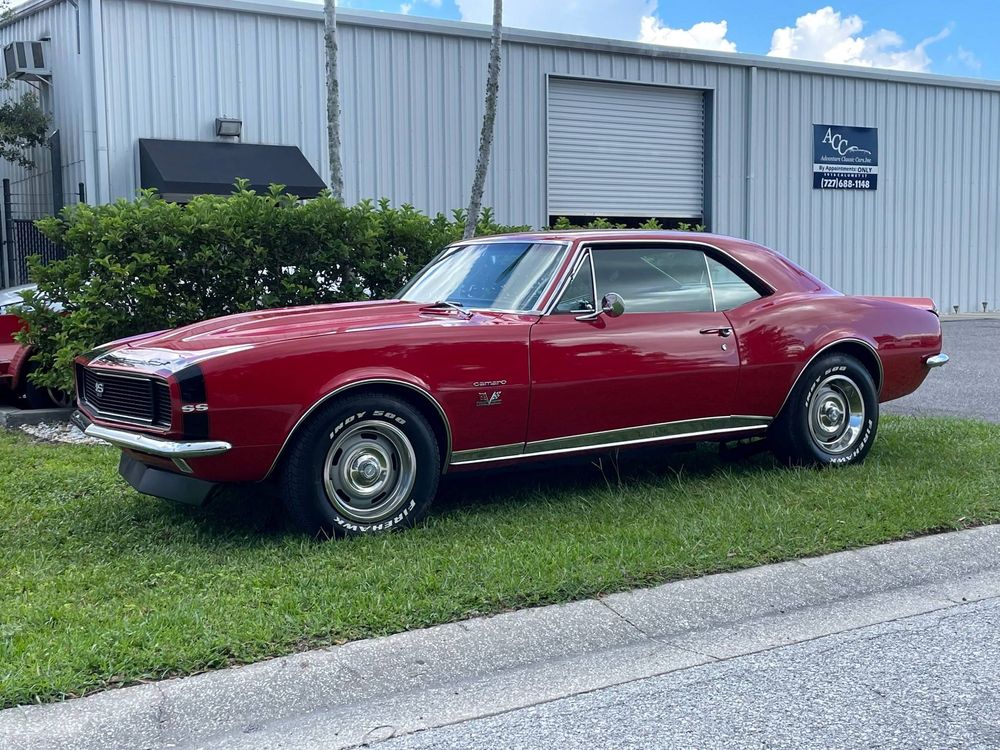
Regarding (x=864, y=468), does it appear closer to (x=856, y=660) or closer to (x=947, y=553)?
(x=947, y=553)

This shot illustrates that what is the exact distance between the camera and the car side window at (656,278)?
6250 millimetres

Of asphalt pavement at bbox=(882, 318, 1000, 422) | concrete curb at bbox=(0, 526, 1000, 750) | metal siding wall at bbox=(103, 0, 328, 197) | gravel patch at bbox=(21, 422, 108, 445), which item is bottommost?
concrete curb at bbox=(0, 526, 1000, 750)

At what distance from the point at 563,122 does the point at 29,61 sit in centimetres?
980

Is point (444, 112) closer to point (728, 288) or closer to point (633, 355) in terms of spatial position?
point (728, 288)

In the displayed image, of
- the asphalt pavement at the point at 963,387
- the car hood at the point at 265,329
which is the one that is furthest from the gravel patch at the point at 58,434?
the asphalt pavement at the point at 963,387

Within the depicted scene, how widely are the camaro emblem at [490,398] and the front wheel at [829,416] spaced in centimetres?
202

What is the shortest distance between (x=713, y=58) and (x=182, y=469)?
20399mm

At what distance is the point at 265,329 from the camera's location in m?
5.33

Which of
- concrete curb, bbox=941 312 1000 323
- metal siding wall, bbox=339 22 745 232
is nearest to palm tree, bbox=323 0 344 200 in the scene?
metal siding wall, bbox=339 22 745 232

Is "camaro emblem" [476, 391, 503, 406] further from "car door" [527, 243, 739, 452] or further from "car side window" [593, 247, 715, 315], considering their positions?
"car side window" [593, 247, 715, 315]

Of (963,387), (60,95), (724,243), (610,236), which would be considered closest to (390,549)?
(610,236)

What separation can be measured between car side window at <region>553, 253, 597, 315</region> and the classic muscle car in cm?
1

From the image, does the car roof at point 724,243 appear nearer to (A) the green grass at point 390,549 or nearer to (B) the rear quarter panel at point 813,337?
(B) the rear quarter panel at point 813,337

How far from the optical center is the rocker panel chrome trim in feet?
18.7
